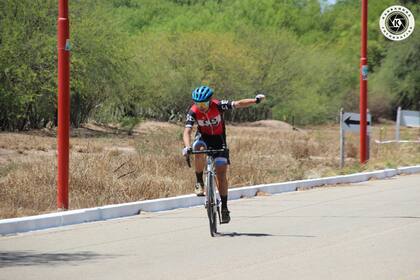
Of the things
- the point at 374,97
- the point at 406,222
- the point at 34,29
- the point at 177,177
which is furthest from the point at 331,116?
the point at 406,222

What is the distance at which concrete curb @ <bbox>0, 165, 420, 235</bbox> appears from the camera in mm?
13188

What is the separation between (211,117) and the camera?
41.3 ft

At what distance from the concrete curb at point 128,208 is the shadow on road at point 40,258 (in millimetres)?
1867

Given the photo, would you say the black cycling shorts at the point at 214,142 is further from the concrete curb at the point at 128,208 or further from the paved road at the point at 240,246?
the concrete curb at the point at 128,208

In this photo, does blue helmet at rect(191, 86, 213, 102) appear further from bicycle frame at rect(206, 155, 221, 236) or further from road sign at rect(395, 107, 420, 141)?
road sign at rect(395, 107, 420, 141)

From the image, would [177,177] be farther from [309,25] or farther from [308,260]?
[309,25]

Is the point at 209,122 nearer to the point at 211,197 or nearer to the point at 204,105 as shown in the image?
the point at 204,105

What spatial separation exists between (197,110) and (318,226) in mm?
2579

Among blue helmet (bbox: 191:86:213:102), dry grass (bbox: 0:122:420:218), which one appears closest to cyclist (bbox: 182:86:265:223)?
blue helmet (bbox: 191:86:213:102)

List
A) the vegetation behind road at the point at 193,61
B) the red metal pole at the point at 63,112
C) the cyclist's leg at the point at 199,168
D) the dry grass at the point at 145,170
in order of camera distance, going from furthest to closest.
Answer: the vegetation behind road at the point at 193,61, the dry grass at the point at 145,170, the red metal pole at the point at 63,112, the cyclist's leg at the point at 199,168

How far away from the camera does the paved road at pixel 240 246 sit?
9695 millimetres

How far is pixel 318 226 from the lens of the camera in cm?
1355

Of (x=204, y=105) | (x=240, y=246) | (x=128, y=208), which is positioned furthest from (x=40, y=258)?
(x=128, y=208)

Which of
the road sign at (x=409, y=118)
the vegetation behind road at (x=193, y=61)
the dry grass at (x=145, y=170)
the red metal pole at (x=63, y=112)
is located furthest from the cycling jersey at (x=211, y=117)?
the vegetation behind road at (x=193, y=61)
